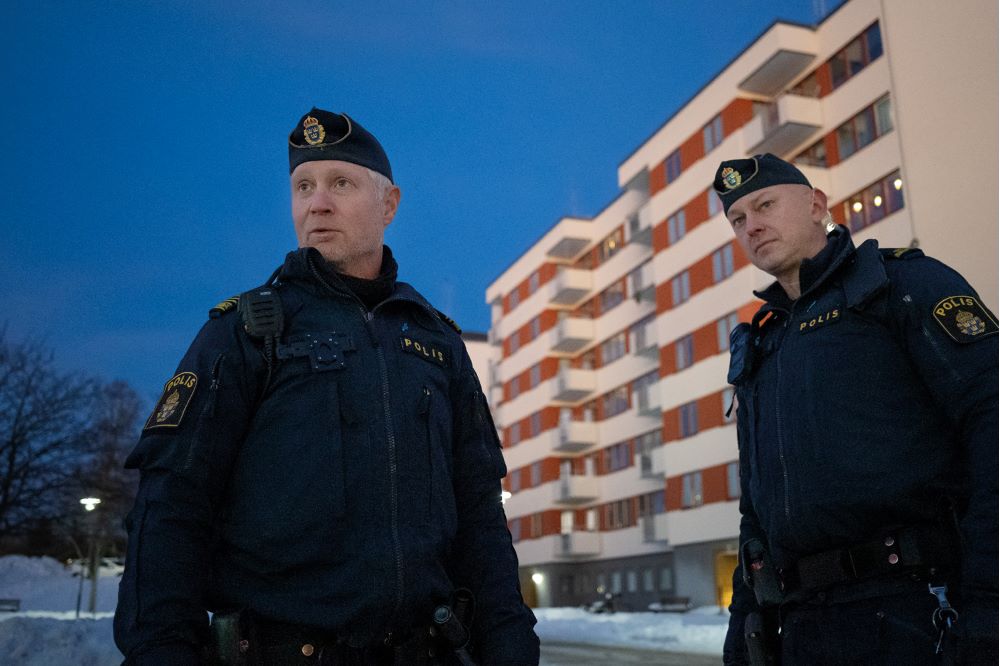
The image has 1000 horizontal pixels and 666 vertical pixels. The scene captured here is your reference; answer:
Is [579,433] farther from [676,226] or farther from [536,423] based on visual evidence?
[676,226]

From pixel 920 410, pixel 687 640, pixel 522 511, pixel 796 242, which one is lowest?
pixel 687 640

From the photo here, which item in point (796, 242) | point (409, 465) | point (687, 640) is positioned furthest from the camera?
point (687, 640)

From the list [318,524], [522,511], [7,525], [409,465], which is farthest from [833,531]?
[522,511]

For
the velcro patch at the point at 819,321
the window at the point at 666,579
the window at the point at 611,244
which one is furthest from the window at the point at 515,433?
the velcro patch at the point at 819,321

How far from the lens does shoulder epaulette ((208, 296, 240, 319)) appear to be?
9.75 ft

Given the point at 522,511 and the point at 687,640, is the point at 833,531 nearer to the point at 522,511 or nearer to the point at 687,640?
the point at 687,640

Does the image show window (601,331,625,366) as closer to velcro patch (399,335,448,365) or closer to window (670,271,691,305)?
window (670,271,691,305)

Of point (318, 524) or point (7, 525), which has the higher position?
point (7, 525)

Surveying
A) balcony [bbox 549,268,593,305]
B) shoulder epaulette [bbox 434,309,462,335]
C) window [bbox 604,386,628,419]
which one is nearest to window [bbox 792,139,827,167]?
window [bbox 604,386,628,419]

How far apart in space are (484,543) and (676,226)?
38.1 metres

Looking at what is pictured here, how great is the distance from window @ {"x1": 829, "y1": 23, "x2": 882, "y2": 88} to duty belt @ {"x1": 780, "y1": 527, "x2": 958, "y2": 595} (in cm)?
3090

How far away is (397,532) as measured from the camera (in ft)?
9.26

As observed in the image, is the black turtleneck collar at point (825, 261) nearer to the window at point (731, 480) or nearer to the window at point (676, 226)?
the window at point (731, 480)

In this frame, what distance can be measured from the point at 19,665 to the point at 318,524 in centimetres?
989
